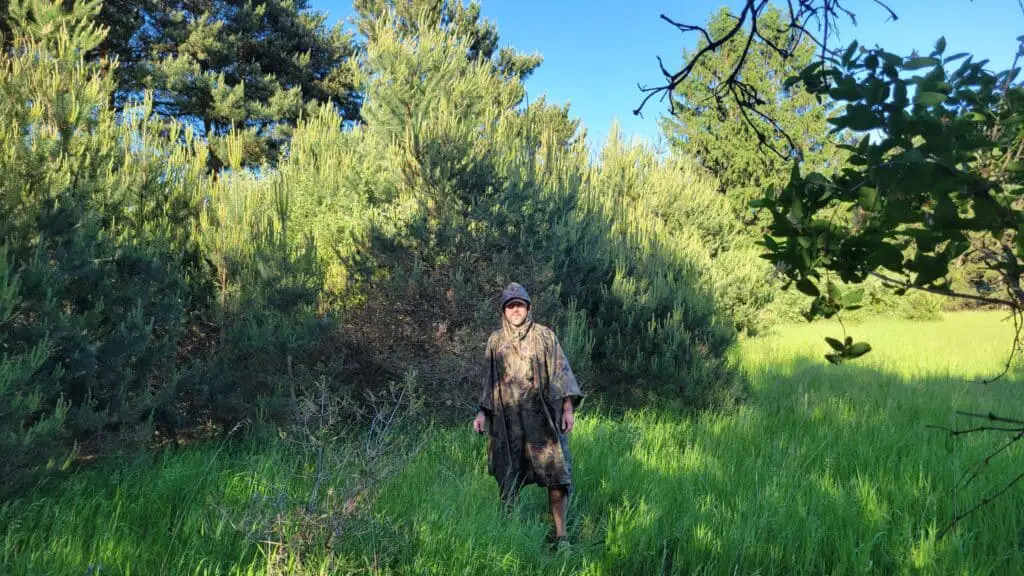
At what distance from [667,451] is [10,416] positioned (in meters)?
5.04

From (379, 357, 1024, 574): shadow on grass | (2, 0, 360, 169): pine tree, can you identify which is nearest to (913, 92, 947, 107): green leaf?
(379, 357, 1024, 574): shadow on grass

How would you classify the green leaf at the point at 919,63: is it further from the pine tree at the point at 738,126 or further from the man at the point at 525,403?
the pine tree at the point at 738,126

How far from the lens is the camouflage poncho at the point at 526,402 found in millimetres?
4418

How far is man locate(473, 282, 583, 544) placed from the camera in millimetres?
4395

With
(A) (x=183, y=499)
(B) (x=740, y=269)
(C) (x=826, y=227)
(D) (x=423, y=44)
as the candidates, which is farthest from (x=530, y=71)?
(C) (x=826, y=227)

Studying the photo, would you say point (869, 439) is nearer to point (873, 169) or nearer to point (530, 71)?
point (873, 169)

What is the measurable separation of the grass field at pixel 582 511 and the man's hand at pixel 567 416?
25.0 inches

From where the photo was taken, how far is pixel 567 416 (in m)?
4.35

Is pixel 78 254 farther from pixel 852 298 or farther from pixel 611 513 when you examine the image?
pixel 852 298

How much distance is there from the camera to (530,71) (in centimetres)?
2509

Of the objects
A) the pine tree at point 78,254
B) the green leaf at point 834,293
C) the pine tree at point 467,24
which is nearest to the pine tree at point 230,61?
the pine tree at point 467,24

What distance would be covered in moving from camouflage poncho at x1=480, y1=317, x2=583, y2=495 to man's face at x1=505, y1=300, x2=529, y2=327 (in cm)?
4

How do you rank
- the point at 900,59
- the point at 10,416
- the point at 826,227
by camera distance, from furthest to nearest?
the point at 10,416, the point at 826,227, the point at 900,59

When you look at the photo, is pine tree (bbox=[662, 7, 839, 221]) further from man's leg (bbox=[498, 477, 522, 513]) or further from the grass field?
man's leg (bbox=[498, 477, 522, 513])
